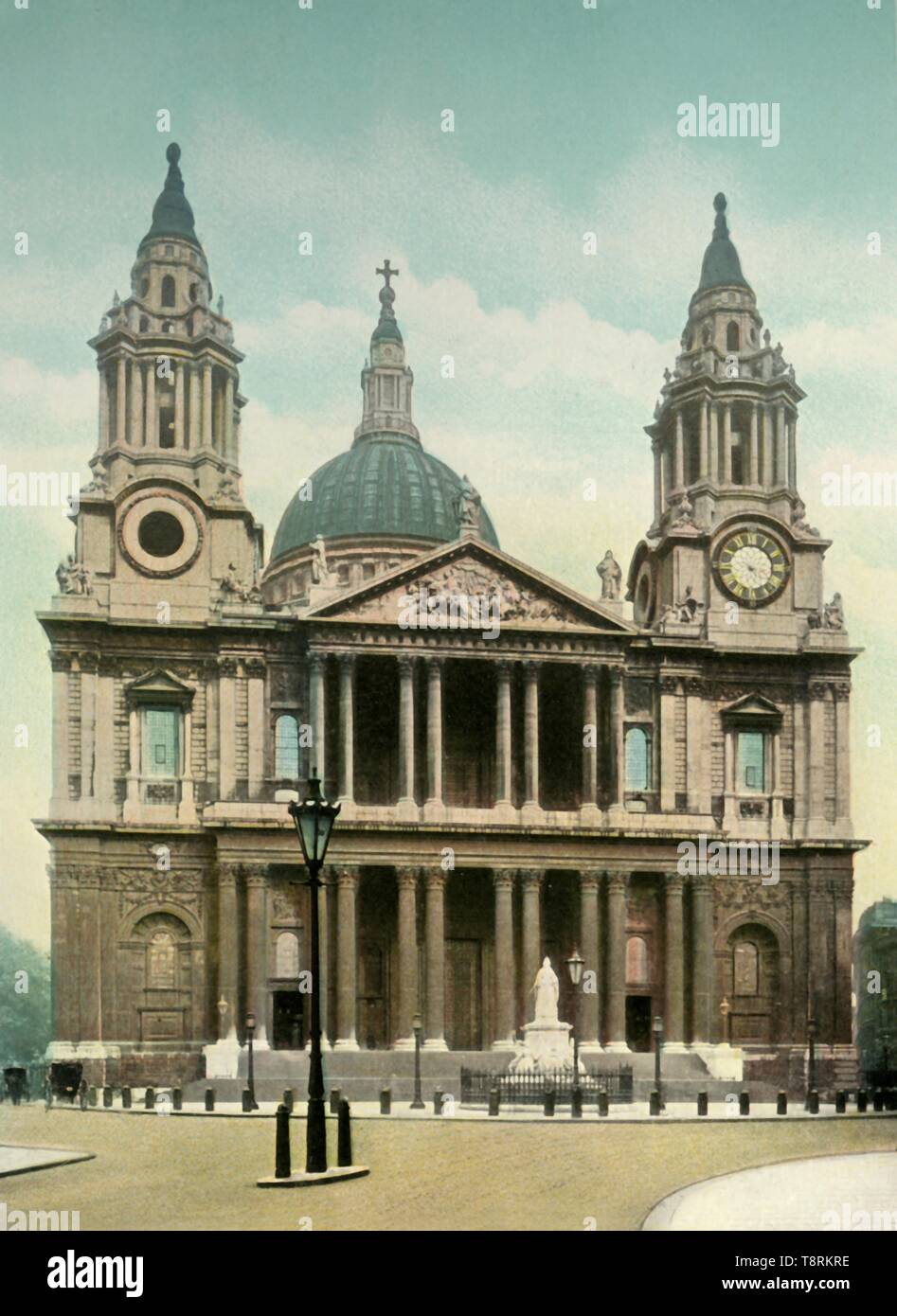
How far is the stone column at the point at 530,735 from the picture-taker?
6059 centimetres

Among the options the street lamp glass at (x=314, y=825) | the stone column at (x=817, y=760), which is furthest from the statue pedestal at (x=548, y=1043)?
the street lamp glass at (x=314, y=825)

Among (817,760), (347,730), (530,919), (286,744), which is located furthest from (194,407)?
(817,760)

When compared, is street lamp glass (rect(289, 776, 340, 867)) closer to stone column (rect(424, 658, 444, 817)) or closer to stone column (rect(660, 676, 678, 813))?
stone column (rect(424, 658, 444, 817))

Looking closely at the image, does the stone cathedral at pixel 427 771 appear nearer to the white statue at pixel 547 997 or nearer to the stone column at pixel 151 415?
the stone column at pixel 151 415

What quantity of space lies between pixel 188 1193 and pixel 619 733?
3685 cm

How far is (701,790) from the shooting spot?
6319cm

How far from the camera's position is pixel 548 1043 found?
54.2 metres

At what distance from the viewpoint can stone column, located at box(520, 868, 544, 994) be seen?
2357 inches

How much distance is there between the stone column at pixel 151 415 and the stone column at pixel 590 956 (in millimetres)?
19802

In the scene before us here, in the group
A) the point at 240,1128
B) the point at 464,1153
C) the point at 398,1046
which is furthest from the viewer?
the point at 398,1046

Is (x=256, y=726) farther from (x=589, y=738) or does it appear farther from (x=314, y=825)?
(x=314, y=825)

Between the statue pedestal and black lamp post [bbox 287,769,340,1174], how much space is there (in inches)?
1018
